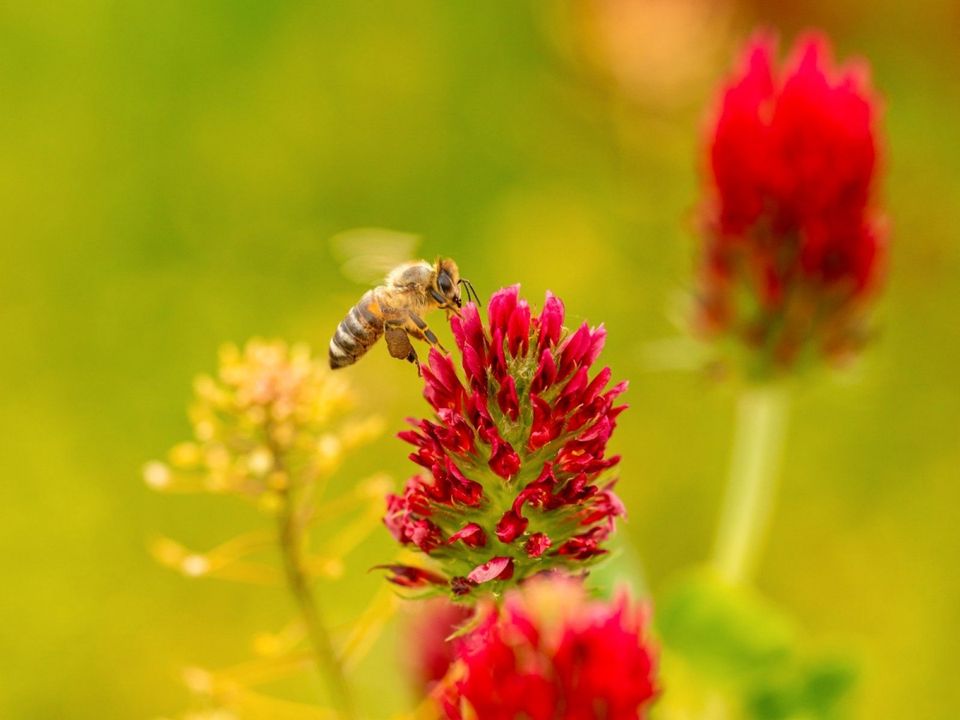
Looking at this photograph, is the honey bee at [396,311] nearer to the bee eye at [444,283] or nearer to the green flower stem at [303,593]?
the bee eye at [444,283]

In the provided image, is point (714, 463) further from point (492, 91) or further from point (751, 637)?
point (751, 637)

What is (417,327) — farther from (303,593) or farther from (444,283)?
(303,593)

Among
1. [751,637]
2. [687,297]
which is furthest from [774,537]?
[751,637]

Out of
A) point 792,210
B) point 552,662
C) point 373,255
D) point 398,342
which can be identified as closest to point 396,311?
point 398,342

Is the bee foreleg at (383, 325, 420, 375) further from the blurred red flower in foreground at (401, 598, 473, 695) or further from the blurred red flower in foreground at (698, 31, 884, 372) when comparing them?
the blurred red flower in foreground at (698, 31, 884, 372)

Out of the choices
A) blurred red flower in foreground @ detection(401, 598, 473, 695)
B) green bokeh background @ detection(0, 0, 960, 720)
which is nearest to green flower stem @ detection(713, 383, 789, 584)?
blurred red flower in foreground @ detection(401, 598, 473, 695)

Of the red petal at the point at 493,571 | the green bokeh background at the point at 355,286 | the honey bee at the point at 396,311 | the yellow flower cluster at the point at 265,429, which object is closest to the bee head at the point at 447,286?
the honey bee at the point at 396,311
